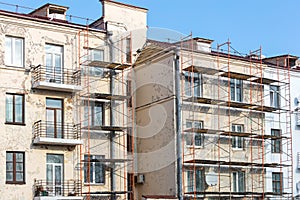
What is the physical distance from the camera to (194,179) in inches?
1084

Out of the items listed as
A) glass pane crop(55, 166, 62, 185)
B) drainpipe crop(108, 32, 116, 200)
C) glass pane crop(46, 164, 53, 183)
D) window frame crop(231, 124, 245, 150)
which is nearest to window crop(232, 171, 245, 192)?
window frame crop(231, 124, 245, 150)

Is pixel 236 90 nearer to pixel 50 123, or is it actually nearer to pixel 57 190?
pixel 50 123

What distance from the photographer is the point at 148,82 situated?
95.0 ft

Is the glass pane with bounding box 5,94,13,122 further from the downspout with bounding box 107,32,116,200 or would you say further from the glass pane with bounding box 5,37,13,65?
the downspout with bounding box 107,32,116,200

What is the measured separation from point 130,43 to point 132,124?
3.61 metres

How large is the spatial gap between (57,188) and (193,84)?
A: 8134 mm

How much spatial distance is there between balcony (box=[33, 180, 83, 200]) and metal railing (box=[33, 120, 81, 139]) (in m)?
1.79

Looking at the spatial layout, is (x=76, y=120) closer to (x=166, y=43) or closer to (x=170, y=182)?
(x=170, y=182)

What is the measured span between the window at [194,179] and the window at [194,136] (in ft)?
4.03

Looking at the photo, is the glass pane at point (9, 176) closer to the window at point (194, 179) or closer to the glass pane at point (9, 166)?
the glass pane at point (9, 166)

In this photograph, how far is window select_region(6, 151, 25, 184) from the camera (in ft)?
77.8

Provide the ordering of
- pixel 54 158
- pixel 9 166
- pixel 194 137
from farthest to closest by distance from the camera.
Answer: pixel 194 137 < pixel 54 158 < pixel 9 166

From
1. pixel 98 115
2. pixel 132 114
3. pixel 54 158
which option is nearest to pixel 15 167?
pixel 54 158


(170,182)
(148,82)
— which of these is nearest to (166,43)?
(148,82)
